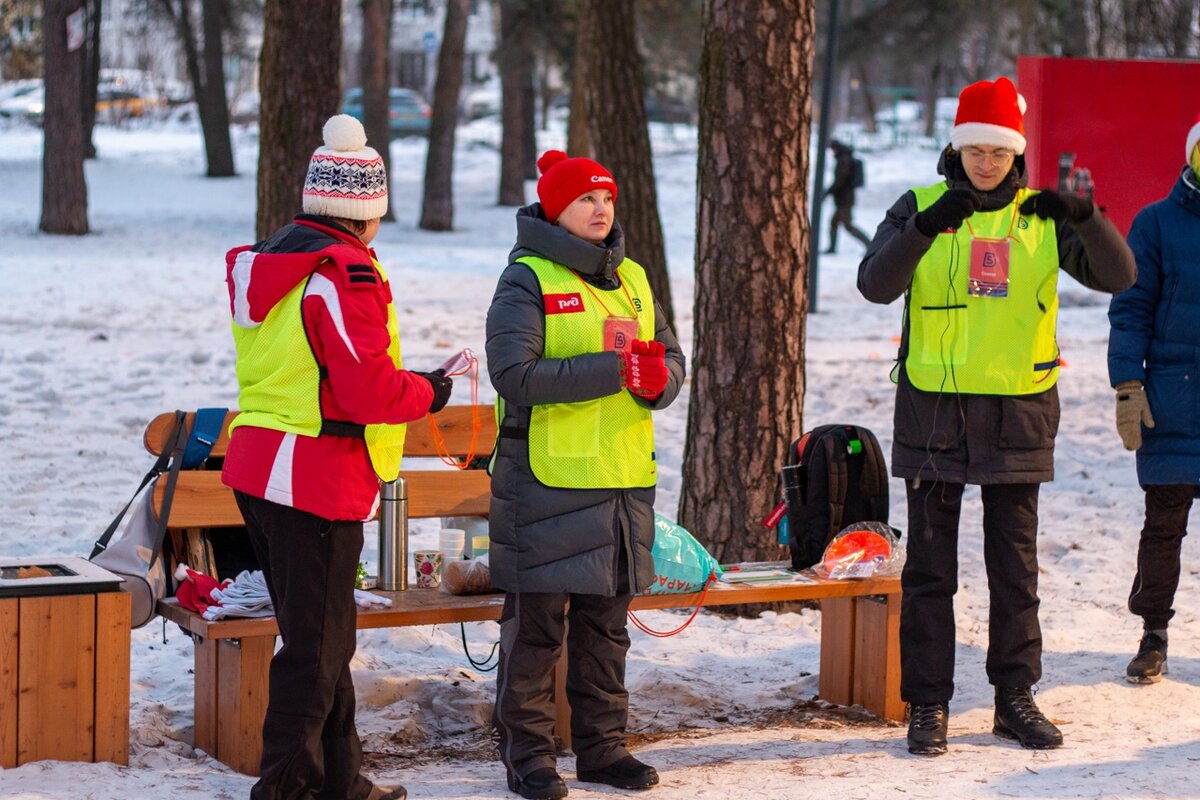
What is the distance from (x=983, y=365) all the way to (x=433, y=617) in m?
1.75

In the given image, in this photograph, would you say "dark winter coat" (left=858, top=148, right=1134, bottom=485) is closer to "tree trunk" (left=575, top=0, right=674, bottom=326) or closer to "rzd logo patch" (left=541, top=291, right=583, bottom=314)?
"rzd logo patch" (left=541, top=291, right=583, bottom=314)

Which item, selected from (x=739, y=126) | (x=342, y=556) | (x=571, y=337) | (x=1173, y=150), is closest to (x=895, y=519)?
(x=739, y=126)

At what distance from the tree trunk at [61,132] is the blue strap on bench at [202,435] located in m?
16.9

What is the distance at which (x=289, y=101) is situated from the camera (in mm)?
9266

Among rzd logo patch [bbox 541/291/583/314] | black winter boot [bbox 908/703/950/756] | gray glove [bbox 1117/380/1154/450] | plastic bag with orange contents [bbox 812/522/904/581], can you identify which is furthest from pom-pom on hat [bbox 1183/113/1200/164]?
rzd logo patch [bbox 541/291/583/314]

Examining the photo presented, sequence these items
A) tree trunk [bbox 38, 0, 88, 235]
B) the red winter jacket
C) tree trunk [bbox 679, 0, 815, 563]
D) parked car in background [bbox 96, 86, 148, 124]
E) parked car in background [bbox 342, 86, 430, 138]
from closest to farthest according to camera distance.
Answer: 1. the red winter jacket
2. tree trunk [bbox 679, 0, 815, 563]
3. tree trunk [bbox 38, 0, 88, 235]
4. parked car in background [bbox 342, 86, 430, 138]
5. parked car in background [bbox 96, 86, 148, 124]

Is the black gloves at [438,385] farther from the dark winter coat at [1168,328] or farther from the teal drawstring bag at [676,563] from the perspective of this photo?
the dark winter coat at [1168,328]

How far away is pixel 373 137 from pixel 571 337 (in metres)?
20.7

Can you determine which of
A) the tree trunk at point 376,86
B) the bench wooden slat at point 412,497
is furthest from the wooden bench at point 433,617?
the tree trunk at point 376,86

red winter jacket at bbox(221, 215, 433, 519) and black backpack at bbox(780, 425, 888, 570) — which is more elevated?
red winter jacket at bbox(221, 215, 433, 519)

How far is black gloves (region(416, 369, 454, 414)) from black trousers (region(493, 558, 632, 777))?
2.07 ft

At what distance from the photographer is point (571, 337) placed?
448 cm

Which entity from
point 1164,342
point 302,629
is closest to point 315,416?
point 302,629

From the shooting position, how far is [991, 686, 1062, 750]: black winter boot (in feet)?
16.0
